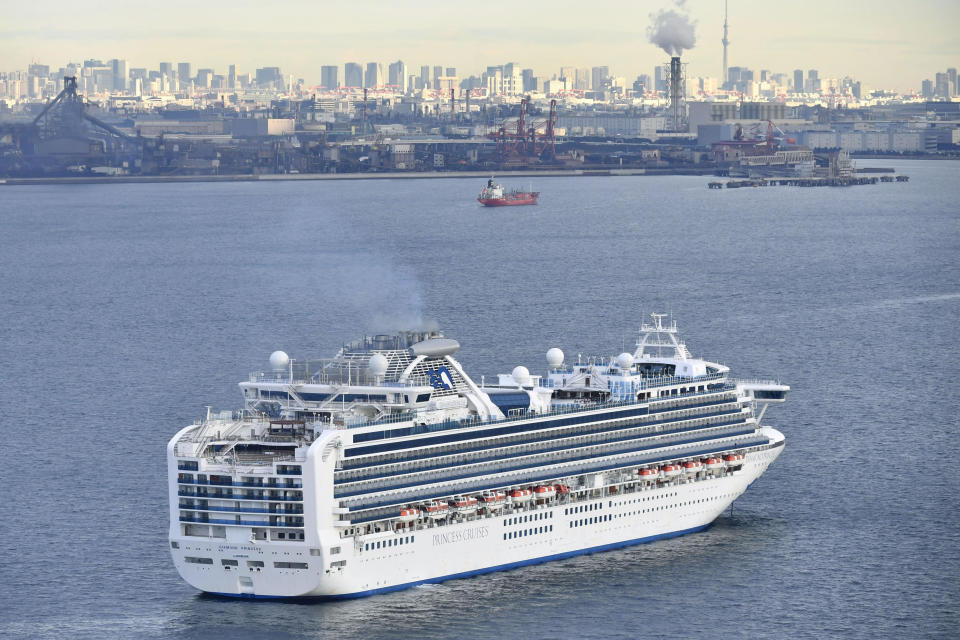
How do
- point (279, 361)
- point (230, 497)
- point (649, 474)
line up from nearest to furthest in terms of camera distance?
point (230, 497) < point (279, 361) < point (649, 474)

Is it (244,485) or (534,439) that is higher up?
(534,439)

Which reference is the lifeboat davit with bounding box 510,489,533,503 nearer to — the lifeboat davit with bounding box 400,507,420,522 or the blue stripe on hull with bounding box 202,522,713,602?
the blue stripe on hull with bounding box 202,522,713,602

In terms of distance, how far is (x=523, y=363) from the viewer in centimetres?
5122

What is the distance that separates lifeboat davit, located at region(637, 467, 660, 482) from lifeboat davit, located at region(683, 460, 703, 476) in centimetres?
70

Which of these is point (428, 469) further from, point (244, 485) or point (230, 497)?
point (230, 497)

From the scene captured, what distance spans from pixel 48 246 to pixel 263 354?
48.4 m

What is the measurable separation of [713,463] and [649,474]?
1.74 meters

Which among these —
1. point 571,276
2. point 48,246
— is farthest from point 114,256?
point 571,276

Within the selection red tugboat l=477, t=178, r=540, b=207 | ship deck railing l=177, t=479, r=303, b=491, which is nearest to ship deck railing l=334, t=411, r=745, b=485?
ship deck railing l=177, t=479, r=303, b=491

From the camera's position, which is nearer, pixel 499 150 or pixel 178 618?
pixel 178 618

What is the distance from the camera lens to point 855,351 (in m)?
56.2

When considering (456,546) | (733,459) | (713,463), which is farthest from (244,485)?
(733,459)

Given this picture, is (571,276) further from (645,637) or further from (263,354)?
(645,637)

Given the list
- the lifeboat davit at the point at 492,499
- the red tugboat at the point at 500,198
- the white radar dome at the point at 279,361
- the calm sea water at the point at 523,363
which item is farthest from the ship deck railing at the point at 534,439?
the red tugboat at the point at 500,198
